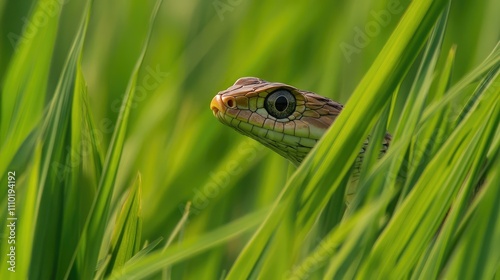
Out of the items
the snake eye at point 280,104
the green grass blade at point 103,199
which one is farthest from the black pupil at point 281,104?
the green grass blade at point 103,199

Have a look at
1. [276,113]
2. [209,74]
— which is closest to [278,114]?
[276,113]

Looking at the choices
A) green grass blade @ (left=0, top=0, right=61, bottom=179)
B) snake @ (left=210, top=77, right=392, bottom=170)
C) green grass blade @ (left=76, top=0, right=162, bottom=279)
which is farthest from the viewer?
snake @ (left=210, top=77, right=392, bottom=170)

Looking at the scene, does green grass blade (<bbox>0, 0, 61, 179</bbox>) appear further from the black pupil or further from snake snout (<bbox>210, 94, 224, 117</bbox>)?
the black pupil

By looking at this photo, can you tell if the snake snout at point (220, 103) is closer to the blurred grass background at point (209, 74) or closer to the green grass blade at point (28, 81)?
the blurred grass background at point (209, 74)

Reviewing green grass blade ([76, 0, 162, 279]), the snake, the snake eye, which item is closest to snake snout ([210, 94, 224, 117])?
the snake

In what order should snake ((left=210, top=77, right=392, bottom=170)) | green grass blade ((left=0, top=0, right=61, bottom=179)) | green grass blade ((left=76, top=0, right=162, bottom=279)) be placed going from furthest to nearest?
snake ((left=210, top=77, right=392, bottom=170)) → green grass blade ((left=0, top=0, right=61, bottom=179)) → green grass blade ((left=76, top=0, right=162, bottom=279))

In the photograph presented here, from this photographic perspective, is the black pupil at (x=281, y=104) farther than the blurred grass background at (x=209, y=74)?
Yes

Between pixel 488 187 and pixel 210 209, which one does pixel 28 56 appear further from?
pixel 488 187
